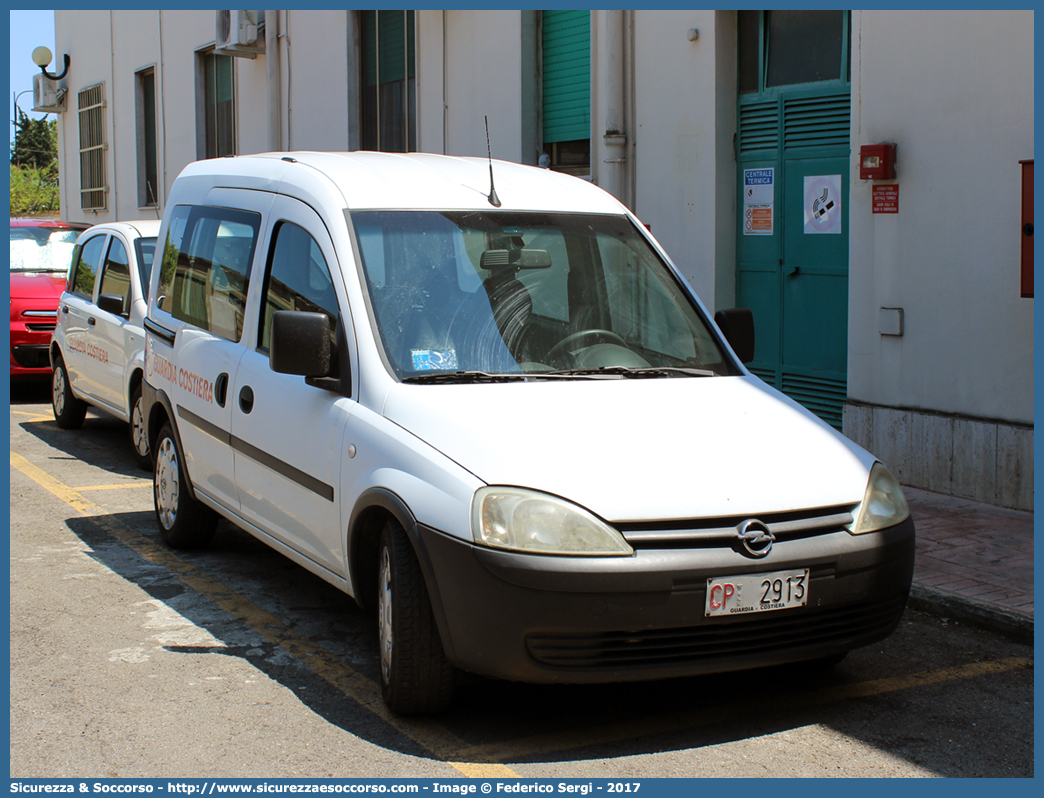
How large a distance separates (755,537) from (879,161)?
495 centimetres

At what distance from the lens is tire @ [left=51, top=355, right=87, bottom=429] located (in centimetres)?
1048

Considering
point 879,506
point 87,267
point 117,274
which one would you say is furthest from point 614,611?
point 87,267

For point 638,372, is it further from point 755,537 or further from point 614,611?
point 614,611

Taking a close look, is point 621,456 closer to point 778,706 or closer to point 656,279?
point 778,706

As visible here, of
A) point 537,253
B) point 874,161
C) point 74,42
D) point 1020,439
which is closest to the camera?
point 537,253

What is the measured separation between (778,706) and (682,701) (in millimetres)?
339

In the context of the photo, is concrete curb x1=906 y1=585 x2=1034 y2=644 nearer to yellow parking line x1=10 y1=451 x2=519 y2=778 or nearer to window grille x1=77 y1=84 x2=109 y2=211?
yellow parking line x1=10 y1=451 x2=519 y2=778

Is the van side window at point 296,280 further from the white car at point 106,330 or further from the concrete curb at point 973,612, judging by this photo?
the white car at point 106,330

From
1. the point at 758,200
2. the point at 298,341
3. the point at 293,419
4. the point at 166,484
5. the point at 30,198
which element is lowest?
the point at 166,484

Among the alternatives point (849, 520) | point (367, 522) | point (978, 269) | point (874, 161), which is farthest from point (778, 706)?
point (874, 161)

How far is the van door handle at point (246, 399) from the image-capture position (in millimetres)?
5320

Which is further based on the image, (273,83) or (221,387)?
(273,83)

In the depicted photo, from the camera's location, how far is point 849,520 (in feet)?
13.5

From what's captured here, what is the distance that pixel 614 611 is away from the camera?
3.79 meters
